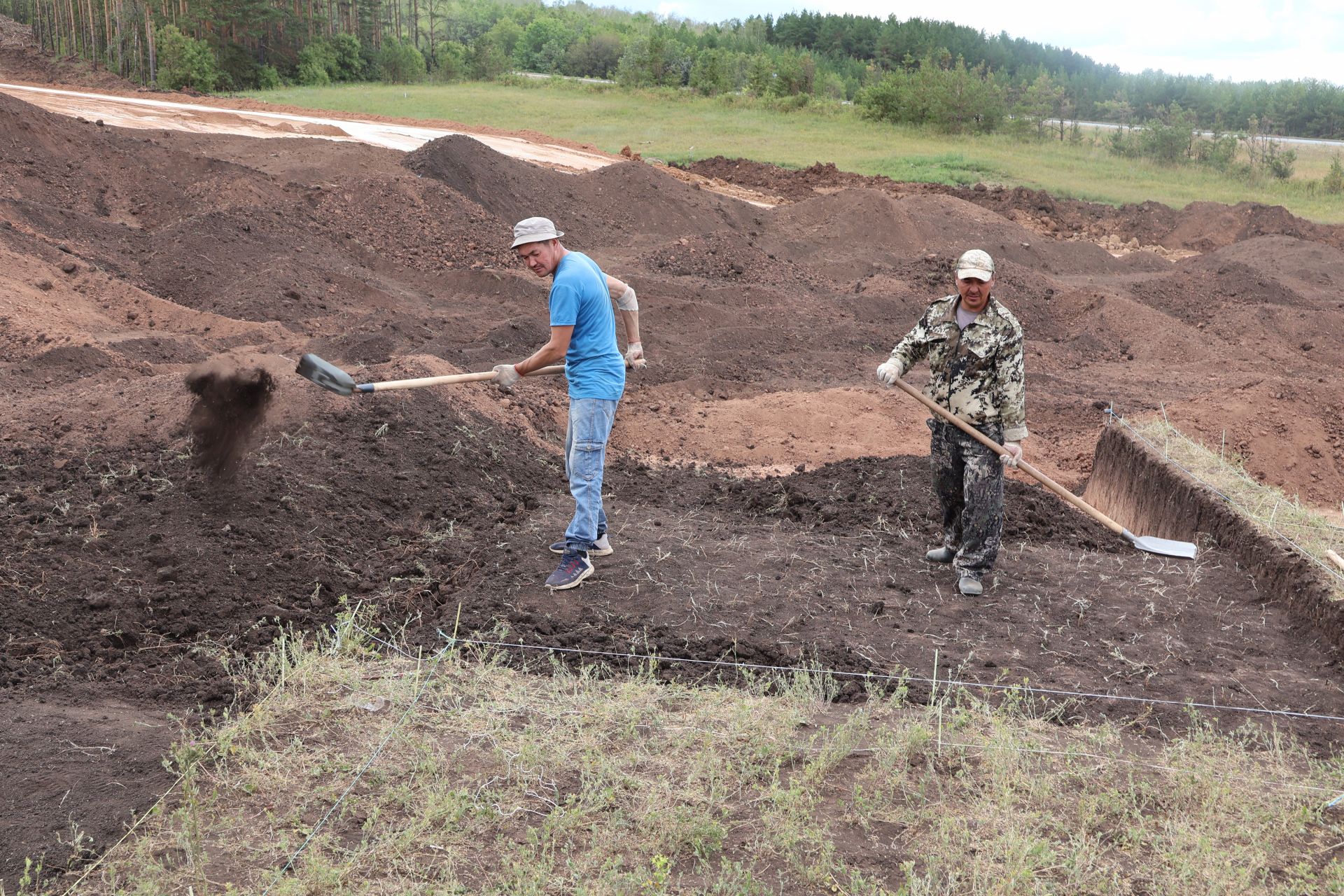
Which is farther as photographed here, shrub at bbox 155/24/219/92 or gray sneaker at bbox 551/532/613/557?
shrub at bbox 155/24/219/92

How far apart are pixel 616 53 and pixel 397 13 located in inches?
456

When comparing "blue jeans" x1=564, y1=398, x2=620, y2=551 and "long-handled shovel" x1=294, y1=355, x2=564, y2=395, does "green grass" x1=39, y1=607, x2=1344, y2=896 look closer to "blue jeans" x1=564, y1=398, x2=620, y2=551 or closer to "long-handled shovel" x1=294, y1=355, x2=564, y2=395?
"blue jeans" x1=564, y1=398, x2=620, y2=551

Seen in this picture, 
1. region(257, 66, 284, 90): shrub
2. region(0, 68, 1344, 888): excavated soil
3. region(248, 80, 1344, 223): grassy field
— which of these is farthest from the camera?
region(257, 66, 284, 90): shrub

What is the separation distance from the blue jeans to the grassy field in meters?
22.9

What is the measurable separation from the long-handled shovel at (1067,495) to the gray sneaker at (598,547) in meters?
1.80

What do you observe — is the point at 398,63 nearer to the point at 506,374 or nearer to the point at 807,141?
the point at 807,141

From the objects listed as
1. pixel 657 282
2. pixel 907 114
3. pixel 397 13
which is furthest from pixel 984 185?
pixel 397 13

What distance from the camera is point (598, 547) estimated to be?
19.7 feet

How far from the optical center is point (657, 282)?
14406 millimetres

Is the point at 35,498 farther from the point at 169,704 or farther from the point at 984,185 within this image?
the point at 984,185

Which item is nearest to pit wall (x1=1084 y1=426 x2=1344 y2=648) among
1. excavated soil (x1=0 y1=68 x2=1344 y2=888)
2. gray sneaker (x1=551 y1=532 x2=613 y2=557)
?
excavated soil (x1=0 y1=68 x2=1344 y2=888)

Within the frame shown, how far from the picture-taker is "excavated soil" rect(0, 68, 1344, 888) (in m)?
5.08

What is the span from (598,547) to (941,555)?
75.2 inches

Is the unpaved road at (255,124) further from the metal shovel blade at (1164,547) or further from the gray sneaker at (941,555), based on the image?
the metal shovel blade at (1164,547)
